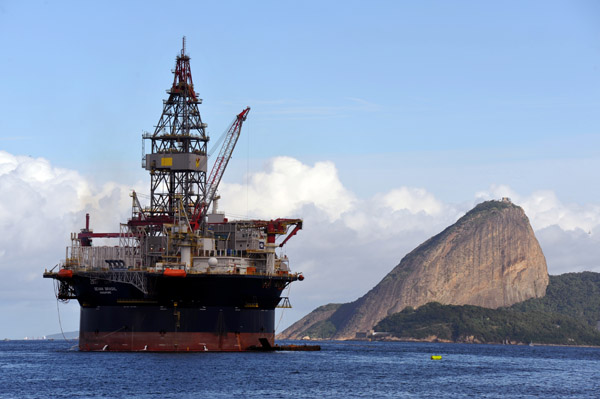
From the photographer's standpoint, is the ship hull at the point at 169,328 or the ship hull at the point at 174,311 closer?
the ship hull at the point at 174,311

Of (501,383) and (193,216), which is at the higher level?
(193,216)

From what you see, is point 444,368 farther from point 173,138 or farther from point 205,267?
point 173,138

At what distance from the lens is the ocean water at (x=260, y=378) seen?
9188 centimetres

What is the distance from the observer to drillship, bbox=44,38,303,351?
127312 mm

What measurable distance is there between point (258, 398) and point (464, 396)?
20355 mm

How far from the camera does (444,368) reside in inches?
5325

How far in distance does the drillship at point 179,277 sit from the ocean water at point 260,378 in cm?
322

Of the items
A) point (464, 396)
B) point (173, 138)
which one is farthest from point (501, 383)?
point (173, 138)

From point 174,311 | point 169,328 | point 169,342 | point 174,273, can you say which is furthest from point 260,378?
point 169,342

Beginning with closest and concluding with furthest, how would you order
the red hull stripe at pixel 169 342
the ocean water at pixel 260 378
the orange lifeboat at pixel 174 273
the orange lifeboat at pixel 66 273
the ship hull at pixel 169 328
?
the ocean water at pixel 260 378, the orange lifeboat at pixel 174 273, the ship hull at pixel 169 328, the red hull stripe at pixel 169 342, the orange lifeboat at pixel 66 273

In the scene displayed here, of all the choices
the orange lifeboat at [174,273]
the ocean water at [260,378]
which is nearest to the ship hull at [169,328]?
the ocean water at [260,378]

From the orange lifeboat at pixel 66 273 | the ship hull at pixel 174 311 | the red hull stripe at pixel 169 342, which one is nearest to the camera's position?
the ship hull at pixel 174 311

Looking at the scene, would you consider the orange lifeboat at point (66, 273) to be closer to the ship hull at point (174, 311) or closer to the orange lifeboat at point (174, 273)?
the ship hull at point (174, 311)

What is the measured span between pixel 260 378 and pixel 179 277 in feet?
85.8
